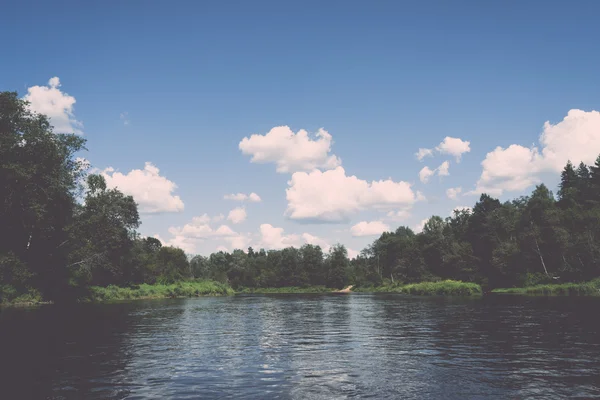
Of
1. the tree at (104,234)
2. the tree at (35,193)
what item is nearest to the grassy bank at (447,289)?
the tree at (104,234)

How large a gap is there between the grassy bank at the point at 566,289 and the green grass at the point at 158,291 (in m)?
74.4

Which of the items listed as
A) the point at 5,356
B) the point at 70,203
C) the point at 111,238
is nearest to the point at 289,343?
the point at 5,356

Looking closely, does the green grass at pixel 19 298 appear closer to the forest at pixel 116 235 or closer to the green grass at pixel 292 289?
the forest at pixel 116 235

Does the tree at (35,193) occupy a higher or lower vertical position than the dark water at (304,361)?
higher

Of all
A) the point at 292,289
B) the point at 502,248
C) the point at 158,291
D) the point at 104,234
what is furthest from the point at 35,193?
the point at 292,289

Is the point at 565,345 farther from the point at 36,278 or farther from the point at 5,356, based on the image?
the point at 36,278

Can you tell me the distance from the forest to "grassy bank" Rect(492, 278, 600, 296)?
4.61 metres

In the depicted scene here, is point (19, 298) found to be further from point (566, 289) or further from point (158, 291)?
point (566, 289)

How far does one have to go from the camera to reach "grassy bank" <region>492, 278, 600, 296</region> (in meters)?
72.8

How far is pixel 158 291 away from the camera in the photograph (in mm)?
97938

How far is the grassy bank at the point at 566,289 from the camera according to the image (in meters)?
72.8

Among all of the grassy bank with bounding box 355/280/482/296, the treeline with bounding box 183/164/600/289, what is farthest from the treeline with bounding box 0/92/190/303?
the treeline with bounding box 183/164/600/289

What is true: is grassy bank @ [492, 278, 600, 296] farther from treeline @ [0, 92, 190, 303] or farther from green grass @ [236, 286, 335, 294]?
green grass @ [236, 286, 335, 294]

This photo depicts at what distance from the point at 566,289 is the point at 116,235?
85.9 meters
